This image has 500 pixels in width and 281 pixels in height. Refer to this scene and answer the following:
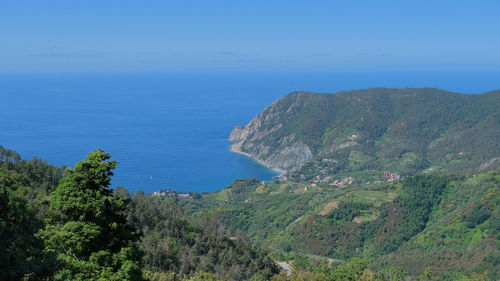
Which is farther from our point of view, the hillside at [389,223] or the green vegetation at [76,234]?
the hillside at [389,223]

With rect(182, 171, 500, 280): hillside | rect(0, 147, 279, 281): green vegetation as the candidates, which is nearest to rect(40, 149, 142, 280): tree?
rect(0, 147, 279, 281): green vegetation

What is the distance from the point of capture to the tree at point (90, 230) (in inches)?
634

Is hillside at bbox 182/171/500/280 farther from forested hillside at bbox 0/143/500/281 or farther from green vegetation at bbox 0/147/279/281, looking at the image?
green vegetation at bbox 0/147/279/281

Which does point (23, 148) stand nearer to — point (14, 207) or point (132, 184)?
point (132, 184)

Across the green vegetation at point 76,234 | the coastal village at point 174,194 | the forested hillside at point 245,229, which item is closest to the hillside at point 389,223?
the forested hillside at point 245,229

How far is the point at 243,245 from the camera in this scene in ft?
217

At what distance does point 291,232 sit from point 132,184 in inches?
2682

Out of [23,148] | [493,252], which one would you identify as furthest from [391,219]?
[23,148]

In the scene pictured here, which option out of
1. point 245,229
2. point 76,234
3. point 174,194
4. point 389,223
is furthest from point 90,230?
point 174,194

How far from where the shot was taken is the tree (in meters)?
16.1

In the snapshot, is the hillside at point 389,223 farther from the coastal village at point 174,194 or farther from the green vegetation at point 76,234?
the green vegetation at point 76,234

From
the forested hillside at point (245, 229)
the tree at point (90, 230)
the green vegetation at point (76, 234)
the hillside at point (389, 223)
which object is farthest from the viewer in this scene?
the hillside at point (389, 223)

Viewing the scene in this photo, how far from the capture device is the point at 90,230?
1627 centimetres

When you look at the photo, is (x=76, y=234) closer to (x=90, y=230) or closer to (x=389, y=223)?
(x=90, y=230)
